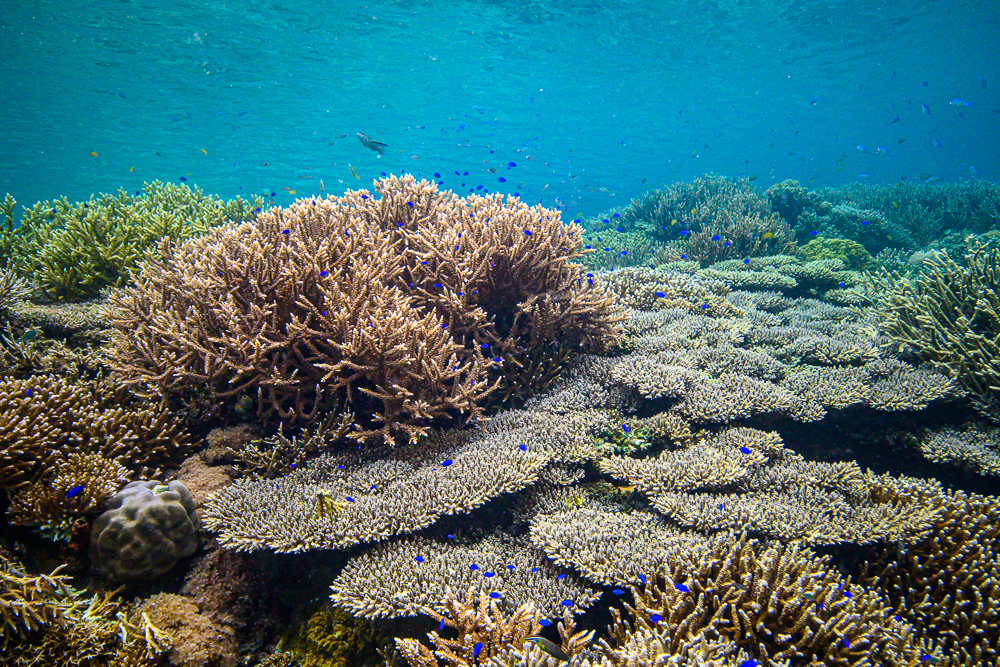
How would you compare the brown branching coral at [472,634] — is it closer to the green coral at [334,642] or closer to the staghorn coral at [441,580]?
the staghorn coral at [441,580]

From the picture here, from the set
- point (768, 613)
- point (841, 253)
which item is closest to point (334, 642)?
point (768, 613)

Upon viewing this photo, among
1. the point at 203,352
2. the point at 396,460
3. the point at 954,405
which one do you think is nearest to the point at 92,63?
the point at 203,352

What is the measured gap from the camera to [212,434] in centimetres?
393

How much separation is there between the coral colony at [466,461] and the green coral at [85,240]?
0.09 m

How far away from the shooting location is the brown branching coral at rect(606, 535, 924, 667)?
2.34 metres

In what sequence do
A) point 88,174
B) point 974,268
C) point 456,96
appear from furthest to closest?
point 88,174 → point 456,96 → point 974,268

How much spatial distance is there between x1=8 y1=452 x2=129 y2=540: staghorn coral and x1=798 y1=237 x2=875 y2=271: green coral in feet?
45.1

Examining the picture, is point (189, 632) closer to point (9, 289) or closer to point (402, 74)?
point (9, 289)

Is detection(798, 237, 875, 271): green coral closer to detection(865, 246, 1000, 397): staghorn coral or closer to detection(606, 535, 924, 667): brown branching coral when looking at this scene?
detection(865, 246, 1000, 397): staghorn coral

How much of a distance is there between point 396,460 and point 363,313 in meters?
1.38

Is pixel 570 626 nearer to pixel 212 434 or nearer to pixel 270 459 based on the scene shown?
pixel 270 459

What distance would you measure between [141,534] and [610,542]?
10.7ft

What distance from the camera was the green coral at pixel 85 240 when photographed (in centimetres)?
634

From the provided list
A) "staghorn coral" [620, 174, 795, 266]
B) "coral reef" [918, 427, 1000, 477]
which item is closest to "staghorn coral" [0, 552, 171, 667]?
"coral reef" [918, 427, 1000, 477]
